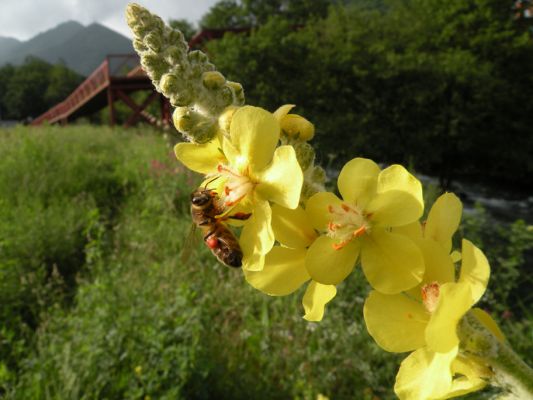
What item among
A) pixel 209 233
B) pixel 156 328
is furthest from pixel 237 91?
pixel 156 328

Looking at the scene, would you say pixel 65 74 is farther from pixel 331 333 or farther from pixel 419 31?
pixel 331 333

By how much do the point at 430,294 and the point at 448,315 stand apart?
Answer: 0.41ft

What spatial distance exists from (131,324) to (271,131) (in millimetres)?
2962

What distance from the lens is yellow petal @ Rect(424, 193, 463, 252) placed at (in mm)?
736

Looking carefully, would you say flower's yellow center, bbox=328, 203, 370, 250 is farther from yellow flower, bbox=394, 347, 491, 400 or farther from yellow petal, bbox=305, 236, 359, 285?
yellow flower, bbox=394, 347, 491, 400

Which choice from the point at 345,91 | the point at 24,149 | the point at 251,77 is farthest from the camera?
the point at 345,91

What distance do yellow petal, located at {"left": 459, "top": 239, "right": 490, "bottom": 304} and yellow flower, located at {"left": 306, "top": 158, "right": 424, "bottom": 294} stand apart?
6 centimetres

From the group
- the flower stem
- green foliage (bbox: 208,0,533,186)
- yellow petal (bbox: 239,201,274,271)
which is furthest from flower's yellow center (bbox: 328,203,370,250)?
green foliage (bbox: 208,0,533,186)

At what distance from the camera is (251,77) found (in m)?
15.9

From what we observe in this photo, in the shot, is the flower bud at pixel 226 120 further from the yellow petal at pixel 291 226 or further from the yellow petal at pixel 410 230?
the yellow petal at pixel 410 230

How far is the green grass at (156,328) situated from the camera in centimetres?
300

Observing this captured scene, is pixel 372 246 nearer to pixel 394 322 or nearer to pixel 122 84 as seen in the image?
pixel 394 322

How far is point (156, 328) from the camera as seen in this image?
324cm

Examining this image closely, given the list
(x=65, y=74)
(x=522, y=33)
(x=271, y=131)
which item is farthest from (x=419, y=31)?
(x=65, y=74)
